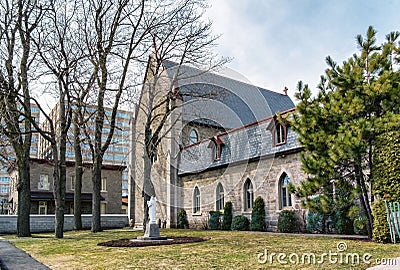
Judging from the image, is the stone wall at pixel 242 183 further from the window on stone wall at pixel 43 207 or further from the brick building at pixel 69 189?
the window on stone wall at pixel 43 207

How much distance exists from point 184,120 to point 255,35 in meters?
15.3

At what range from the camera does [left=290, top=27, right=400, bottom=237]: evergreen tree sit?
455 inches

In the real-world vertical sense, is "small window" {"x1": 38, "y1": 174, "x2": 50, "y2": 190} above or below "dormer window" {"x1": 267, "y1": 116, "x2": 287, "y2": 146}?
below

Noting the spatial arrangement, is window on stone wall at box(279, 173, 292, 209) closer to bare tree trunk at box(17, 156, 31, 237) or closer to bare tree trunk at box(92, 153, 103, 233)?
bare tree trunk at box(92, 153, 103, 233)

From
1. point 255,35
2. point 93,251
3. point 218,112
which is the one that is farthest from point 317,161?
point 218,112

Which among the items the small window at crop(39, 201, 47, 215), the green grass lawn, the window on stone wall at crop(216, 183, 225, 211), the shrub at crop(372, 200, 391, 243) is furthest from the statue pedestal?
the small window at crop(39, 201, 47, 215)

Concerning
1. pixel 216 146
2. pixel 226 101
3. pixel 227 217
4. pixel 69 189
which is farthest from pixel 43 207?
pixel 227 217

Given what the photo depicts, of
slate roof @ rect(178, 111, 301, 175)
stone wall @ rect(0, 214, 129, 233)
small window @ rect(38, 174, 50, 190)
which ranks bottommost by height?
stone wall @ rect(0, 214, 129, 233)

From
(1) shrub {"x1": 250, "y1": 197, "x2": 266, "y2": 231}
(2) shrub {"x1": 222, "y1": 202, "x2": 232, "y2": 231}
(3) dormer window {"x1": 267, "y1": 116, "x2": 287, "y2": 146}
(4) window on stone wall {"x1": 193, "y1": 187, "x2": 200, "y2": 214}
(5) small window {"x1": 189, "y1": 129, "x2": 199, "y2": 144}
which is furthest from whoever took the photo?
(5) small window {"x1": 189, "y1": 129, "x2": 199, "y2": 144}

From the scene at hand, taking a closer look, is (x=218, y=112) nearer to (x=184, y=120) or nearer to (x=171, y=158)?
(x=184, y=120)

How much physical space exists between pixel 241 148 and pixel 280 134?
3.07 m

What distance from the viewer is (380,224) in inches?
450

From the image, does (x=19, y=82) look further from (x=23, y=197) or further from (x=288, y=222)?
(x=288, y=222)

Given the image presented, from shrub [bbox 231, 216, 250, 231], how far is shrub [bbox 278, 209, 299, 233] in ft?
9.22
